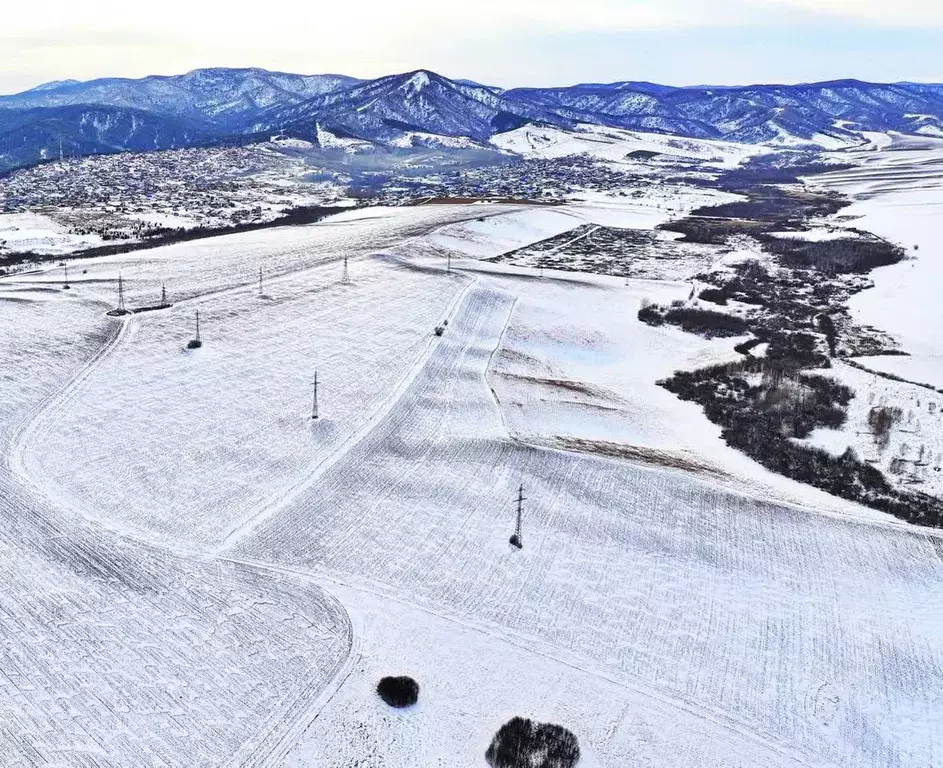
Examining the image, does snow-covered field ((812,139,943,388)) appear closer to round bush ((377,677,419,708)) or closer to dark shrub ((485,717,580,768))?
dark shrub ((485,717,580,768))

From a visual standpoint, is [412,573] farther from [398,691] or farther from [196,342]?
[196,342]

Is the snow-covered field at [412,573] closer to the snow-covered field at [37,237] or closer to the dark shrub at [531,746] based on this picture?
the dark shrub at [531,746]

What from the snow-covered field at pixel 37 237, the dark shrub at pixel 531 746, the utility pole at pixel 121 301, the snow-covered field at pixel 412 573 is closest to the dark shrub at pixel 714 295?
the snow-covered field at pixel 412 573

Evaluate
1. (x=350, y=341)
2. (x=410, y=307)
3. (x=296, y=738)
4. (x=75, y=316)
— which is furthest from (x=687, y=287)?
(x=296, y=738)

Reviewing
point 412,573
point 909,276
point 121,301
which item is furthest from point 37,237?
point 909,276

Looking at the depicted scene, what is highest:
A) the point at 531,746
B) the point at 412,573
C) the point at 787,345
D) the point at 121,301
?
the point at 121,301
